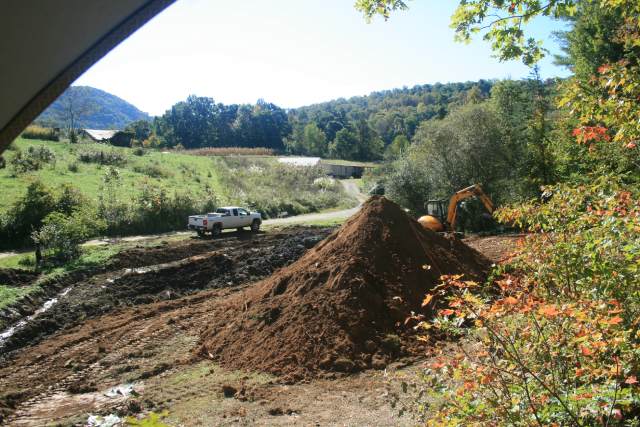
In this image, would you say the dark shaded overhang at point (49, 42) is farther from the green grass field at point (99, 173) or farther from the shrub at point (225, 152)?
the shrub at point (225, 152)

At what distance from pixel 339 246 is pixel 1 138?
31.7ft

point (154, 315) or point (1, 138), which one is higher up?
point (1, 138)

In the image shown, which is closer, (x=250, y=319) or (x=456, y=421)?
(x=456, y=421)

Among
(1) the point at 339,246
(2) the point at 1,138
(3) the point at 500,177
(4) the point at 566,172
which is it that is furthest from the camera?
(3) the point at 500,177

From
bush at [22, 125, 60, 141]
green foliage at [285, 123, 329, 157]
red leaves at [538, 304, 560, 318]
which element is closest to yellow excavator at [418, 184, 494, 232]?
red leaves at [538, 304, 560, 318]

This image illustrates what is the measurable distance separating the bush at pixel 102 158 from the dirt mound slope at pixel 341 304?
29.0m

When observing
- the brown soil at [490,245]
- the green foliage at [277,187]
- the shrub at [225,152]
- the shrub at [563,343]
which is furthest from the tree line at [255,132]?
the shrub at [563,343]

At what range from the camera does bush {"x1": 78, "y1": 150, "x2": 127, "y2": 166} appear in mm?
35625

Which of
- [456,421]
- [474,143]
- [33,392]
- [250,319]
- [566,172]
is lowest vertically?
[33,392]

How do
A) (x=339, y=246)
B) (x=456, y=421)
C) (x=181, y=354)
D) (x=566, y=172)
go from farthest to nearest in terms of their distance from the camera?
1. (x=566, y=172)
2. (x=339, y=246)
3. (x=181, y=354)
4. (x=456, y=421)

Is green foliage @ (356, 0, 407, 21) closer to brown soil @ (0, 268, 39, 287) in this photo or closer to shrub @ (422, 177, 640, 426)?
shrub @ (422, 177, 640, 426)

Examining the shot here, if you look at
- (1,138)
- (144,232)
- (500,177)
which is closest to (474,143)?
(500,177)

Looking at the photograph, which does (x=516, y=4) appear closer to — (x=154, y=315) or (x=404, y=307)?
(x=404, y=307)

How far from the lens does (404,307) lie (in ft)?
31.0
